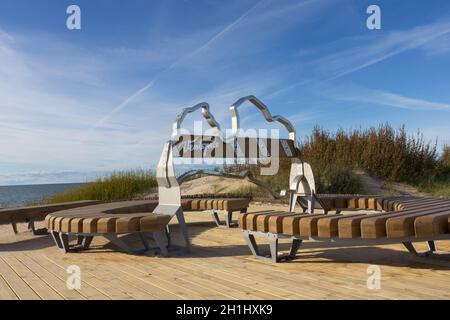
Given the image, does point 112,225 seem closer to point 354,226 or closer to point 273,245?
point 273,245

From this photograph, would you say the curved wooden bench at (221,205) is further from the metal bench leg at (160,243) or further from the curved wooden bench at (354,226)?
the curved wooden bench at (354,226)

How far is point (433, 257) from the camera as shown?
381 cm

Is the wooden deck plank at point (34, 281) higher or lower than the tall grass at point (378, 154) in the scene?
lower

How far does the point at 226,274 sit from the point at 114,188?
32.3ft

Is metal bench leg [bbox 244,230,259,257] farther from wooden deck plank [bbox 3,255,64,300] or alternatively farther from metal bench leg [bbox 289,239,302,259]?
wooden deck plank [bbox 3,255,64,300]

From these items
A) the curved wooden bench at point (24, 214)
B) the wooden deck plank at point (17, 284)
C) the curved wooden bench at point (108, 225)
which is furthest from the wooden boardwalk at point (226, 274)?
the curved wooden bench at point (24, 214)

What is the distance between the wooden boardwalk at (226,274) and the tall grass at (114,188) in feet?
23.5

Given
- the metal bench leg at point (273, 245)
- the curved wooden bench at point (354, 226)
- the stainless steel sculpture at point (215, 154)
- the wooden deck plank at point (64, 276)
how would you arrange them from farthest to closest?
the stainless steel sculpture at point (215, 154) < the metal bench leg at point (273, 245) < the curved wooden bench at point (354, 226) < the wooden deck plank at point (64, 276)

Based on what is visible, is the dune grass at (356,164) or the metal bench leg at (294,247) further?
the dune grass at (356,164)

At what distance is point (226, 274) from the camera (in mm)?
3389

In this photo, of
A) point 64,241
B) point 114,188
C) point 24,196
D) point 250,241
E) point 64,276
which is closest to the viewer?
point 64,276

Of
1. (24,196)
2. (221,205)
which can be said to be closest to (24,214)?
(221,205)

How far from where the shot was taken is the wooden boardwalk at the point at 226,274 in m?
2.79
